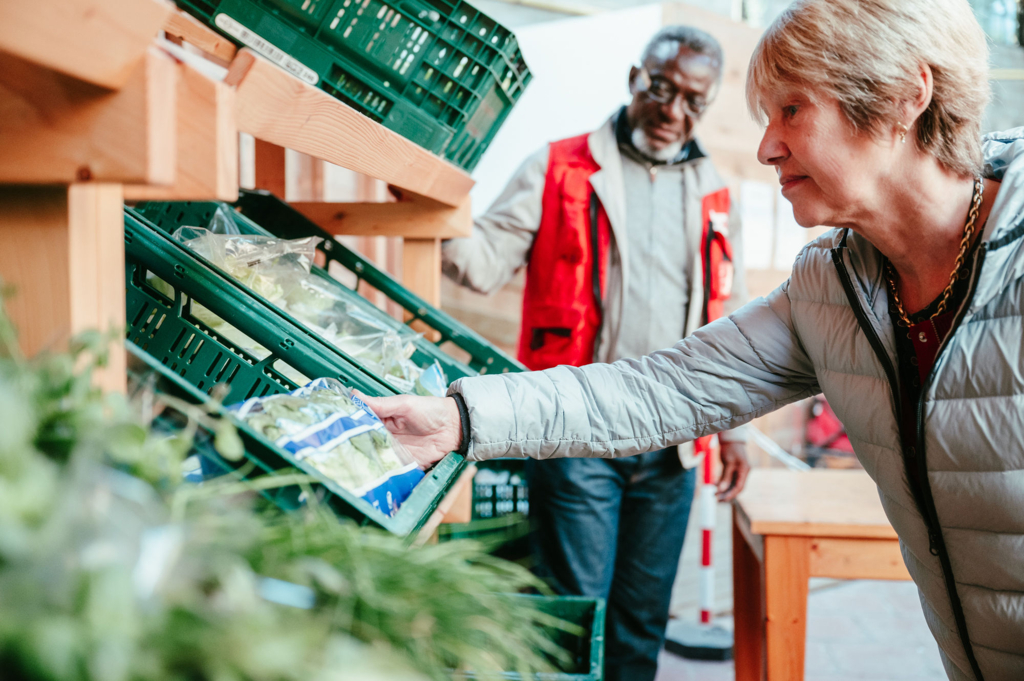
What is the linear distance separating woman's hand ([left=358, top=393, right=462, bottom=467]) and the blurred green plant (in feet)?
1.61

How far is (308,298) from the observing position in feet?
4.25

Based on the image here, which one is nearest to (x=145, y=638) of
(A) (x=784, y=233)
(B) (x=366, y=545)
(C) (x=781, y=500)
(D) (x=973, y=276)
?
(B) (x=366, y=545)

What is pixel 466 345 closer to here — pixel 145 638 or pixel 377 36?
pixel 377 36

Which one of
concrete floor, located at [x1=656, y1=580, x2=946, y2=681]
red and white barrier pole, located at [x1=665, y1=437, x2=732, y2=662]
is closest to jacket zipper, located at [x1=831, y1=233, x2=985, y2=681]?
red and white barrier pole, located at [x1=665, y1=437, x2=732, y2=662]

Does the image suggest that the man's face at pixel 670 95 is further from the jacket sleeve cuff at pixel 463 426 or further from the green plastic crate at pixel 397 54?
the jacket sleeve cuff at pixel 463 426

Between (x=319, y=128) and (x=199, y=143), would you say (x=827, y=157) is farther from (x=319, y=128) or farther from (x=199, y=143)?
(x=199, y=143)

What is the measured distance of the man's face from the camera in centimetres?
Answer: 202

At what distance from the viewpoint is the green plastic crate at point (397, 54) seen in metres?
1.14

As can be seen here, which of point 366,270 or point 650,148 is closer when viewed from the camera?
point 366,270

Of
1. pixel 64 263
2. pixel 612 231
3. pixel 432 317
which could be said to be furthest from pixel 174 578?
pixel 612 231

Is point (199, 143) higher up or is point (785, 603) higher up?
point (199, 143)

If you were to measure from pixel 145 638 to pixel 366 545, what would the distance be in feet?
0.56

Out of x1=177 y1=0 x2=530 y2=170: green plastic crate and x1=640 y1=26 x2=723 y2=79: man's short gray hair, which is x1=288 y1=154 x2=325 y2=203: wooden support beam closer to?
x1=640 y1=26 x2=723 y2=79: man's short gray hair

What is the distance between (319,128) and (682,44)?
1.42 meters
